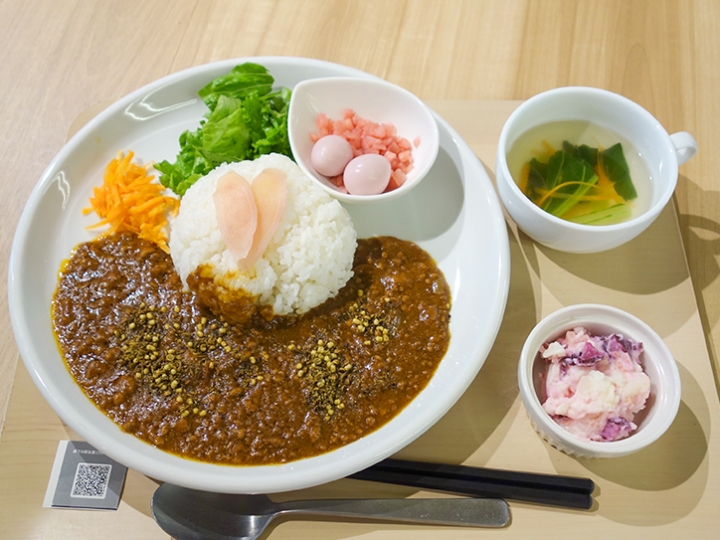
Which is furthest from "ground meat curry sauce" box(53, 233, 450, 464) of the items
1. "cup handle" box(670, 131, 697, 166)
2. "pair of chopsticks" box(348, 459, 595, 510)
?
"cup handle" box(670, 131, 697, 166)

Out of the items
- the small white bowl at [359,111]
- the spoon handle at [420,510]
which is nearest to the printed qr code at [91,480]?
the spoon handle at [420,510]

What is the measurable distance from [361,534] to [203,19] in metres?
2.72

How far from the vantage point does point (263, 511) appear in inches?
69.4

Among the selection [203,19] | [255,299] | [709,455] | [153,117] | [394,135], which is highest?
[203,19]

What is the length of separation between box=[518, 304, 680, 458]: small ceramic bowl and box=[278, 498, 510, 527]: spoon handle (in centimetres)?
32

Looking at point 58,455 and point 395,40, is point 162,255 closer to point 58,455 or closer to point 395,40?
point 58,455

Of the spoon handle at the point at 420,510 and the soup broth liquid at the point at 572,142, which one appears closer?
the spoon handle at the point at 420,510

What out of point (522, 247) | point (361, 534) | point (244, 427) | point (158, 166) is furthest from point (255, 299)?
point (522, 247)

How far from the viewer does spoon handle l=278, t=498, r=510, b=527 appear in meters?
1.71

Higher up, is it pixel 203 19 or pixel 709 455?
pixel 203 19

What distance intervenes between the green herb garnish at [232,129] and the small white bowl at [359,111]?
0.45ft

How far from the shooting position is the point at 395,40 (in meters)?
2.83

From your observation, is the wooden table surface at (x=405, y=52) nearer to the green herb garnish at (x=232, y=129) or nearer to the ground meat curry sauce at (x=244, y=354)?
the green herb garnish at (x=232, y=129)

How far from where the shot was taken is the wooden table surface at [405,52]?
255 cm
